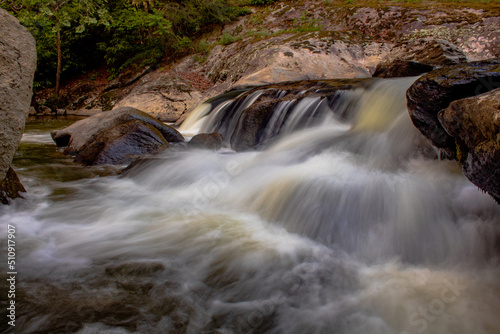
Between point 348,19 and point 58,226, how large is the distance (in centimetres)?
1278

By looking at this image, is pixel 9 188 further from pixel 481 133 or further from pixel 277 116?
pixel 481 133

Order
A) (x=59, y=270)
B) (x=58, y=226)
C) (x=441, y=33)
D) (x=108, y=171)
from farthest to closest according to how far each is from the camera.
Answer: (x=441, y=33) → (x=108, y=171) → (x=58, y=226) → (x=59, y=270)

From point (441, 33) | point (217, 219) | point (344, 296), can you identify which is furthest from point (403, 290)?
point (441, 33)

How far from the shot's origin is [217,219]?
10.7 feet

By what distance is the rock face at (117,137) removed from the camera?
5496 mm

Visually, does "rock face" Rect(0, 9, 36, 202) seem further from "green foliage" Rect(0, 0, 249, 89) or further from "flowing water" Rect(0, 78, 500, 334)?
"green foliage" Rect(0, 0, 249, 89)

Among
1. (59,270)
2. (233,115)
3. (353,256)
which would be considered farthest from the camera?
(233,115)

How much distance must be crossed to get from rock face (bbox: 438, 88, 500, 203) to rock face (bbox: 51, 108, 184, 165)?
4.83 meters

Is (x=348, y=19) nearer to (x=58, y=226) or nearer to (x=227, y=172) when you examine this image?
(x=227, y=172)

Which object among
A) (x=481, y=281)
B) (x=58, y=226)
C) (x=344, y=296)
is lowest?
(x=481, y=281)

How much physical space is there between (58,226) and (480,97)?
3.77 m

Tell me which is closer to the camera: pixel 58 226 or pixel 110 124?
pixel 58 226

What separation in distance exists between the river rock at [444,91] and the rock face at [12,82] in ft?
12.2

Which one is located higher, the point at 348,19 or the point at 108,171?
the point at 348,19
